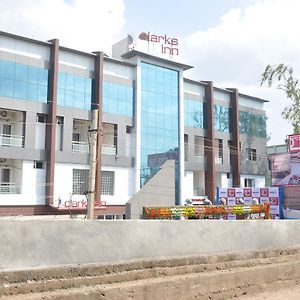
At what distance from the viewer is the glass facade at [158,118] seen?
126ft

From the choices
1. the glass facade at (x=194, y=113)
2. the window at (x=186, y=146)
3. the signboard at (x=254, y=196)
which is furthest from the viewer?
the glass facade at (x=194, y=113)

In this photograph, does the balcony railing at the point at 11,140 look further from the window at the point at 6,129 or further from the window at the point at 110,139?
the window at the point at 110,139

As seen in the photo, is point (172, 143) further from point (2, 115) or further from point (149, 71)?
point (2, 115)

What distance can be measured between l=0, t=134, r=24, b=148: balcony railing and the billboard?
26.0 metres

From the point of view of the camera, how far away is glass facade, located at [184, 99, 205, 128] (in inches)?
1700

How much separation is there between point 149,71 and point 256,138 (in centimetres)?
1777

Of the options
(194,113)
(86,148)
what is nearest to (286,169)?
(194,113)

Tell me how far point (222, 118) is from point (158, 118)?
10273 millimetres

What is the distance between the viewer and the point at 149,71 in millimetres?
39969

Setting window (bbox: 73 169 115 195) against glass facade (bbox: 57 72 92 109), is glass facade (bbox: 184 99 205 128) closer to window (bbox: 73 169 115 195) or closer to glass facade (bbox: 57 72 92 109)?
window (bbox: 73 169 115 195)

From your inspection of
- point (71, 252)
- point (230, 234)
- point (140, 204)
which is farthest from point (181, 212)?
point (71, 252)

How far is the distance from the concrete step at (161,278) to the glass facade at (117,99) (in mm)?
26815

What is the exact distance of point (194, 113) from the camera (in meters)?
44.1

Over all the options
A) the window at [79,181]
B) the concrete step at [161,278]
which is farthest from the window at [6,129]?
the concrete step at [161,278]
